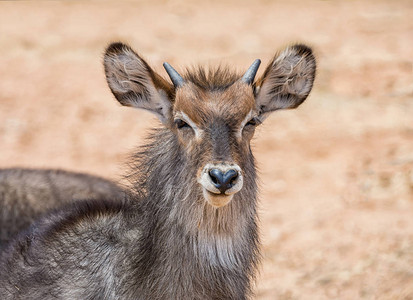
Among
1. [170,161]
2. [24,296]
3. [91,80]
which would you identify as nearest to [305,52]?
[170,161]

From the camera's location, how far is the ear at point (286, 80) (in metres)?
6.02

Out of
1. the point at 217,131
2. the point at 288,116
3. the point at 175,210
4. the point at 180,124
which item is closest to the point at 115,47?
the point at 180,124

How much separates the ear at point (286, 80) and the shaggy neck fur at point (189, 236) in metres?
0.53

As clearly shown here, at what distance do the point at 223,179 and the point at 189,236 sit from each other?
0.84 metres

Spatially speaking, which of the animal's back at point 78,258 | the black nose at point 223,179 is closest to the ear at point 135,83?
the animal's back at point 78,258

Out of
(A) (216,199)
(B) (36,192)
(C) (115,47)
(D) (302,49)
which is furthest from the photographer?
(B) (36,192)

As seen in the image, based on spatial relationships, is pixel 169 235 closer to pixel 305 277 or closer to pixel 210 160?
pixel 210 160

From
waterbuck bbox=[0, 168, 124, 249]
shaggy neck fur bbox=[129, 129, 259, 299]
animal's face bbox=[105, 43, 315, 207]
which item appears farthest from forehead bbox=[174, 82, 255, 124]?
waterbuck bbox=[0, 168, 124, 249]

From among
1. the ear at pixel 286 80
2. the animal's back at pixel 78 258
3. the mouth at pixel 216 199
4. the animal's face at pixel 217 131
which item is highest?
the ear at pixel 286 80

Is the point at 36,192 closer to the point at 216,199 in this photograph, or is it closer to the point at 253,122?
the point at 253,122

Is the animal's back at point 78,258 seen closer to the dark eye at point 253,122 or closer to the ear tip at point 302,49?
the dark eye at point 253,122

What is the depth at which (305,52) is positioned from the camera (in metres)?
6.19

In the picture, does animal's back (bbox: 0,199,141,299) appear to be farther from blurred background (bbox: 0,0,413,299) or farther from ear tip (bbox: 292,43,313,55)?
blurred background (bbox: 0,0,413,299)

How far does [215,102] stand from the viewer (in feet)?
18.4
